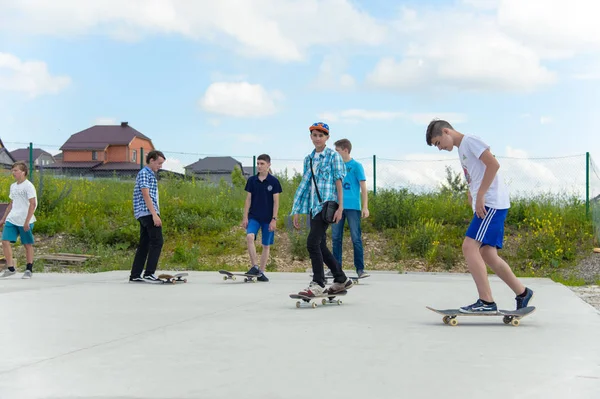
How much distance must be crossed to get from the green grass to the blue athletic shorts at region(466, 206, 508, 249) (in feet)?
27.2

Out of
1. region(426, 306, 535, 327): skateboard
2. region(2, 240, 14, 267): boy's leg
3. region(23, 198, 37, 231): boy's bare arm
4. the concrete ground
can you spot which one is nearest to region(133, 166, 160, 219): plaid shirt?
the concrete ground

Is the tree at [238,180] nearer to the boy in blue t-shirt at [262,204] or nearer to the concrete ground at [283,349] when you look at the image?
the boy in blue t-shirt at [262,204]

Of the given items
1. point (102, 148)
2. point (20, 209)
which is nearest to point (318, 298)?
point (20, 209)

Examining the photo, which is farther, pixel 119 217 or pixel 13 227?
pixel 119 217

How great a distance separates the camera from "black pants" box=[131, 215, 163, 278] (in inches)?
384

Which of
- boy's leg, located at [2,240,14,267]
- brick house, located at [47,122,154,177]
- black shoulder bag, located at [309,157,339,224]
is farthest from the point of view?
brick house, located at [47,122,154,177]

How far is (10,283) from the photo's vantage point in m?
10.2

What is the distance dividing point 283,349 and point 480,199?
215cm

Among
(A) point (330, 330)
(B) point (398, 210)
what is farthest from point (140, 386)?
(B) point (398, 210)

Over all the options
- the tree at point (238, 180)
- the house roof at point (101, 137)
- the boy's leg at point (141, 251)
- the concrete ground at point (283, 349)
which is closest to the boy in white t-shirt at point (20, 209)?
the boy's leg at point (141, 251)

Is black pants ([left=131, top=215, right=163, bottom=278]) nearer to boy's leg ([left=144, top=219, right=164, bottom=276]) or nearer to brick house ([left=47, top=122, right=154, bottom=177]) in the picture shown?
boy's leg ([left=144, top=219, right=164, bottom=276])

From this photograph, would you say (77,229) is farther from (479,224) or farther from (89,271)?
(479,224)

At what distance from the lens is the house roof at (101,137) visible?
8069 cm

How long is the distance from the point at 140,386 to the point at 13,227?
818 cm
